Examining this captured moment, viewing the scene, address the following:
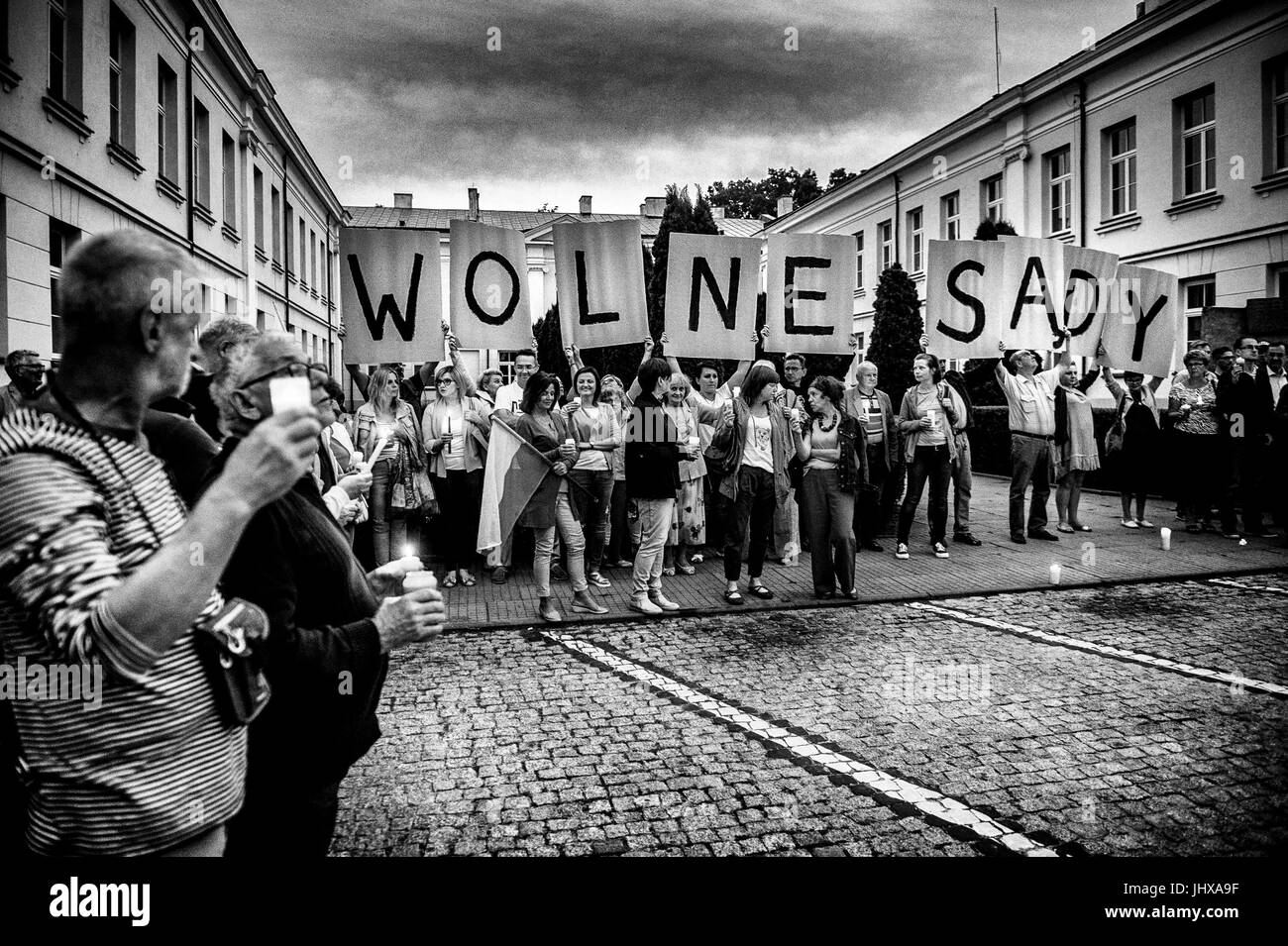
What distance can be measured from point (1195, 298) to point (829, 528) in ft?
55.5

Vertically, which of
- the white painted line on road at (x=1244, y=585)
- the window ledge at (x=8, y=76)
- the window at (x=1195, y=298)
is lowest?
the white painted line on road at (x=1244, y=585)

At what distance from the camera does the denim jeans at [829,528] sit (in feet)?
26.7

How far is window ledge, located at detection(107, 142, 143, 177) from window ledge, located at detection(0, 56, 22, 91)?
110 inches

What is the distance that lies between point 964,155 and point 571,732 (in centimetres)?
3030

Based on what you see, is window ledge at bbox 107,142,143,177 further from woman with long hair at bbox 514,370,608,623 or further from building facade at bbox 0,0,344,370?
woman with long hair at bbox 514,370,608,623

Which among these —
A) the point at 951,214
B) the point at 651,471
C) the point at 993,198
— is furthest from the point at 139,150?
the point at 951,214

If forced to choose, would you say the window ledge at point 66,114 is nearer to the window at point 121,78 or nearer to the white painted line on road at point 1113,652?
the window at point 121,78

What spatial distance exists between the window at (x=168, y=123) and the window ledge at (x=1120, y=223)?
2166 cm

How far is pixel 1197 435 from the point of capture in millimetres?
11188

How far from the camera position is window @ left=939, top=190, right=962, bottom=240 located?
30.3 m

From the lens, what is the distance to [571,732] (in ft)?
15.1

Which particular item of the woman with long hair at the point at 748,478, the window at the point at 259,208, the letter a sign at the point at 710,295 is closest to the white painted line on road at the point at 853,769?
the woman with long hair at the point at 748,478

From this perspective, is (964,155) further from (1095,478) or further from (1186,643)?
(1186,643)

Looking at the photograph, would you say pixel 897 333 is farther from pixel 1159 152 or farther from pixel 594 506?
pixel 594 506
